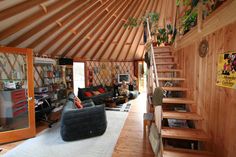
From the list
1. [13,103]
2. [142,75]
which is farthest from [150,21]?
[142,75]

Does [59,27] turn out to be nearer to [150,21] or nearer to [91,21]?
[91,21]

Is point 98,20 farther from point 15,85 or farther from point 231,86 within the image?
point 231,86

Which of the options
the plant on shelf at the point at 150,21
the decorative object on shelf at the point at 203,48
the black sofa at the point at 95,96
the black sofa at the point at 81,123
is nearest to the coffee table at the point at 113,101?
the black sofa at the point at 95,96

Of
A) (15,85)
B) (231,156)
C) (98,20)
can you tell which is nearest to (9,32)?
(15,85)

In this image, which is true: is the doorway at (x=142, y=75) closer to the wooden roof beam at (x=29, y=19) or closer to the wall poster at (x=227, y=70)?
the wooden roof beam at (x=29, y=19)

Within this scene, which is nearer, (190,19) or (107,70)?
(190,19)

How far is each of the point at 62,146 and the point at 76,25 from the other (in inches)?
121

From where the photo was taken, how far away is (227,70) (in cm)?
162

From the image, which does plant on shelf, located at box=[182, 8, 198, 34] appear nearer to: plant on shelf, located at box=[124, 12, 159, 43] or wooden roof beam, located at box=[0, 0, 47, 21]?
plant on shelf, located at box=[124, 12, 159, 43]

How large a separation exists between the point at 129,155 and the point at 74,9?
3.30 m

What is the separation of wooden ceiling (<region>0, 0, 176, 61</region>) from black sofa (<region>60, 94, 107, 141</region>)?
210cm

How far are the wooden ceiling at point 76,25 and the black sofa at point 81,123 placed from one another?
6.88 ft

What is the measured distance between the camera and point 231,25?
A: 1560 millimetres

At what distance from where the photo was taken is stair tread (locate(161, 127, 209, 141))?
1896 millimetres
